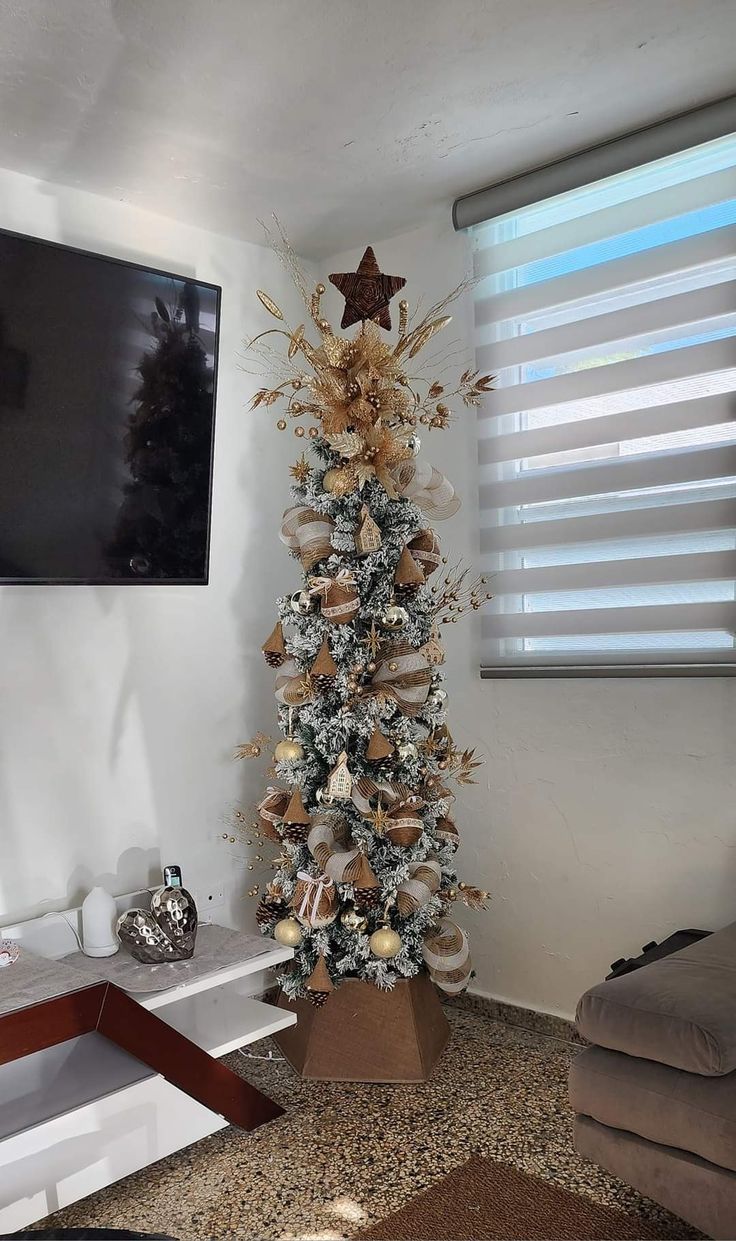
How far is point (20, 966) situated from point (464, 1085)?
3.93 ft

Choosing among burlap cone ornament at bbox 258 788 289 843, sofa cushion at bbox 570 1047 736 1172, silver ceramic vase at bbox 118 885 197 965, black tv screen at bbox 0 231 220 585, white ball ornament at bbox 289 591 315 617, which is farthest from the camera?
burlap cone ornament at bbox 258 788 289 843

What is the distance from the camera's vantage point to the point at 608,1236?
192 centimetres

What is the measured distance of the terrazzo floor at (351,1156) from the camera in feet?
6.64

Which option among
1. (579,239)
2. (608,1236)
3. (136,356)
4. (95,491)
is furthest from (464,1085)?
(579,239)

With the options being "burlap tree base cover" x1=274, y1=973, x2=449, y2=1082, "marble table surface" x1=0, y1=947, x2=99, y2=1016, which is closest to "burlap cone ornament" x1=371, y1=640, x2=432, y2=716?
"burlap tree base cover" x1=274, y1=973, x2=449, y2=1082

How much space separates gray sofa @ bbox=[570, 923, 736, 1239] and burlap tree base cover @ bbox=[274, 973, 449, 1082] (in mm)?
721

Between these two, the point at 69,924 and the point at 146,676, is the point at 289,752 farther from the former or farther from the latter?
the point at 69,924

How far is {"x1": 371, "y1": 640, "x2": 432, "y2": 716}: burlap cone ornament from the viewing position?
252cm

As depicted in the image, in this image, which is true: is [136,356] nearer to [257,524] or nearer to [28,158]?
[28,158]

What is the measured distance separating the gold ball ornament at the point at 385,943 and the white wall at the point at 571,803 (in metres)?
0.61

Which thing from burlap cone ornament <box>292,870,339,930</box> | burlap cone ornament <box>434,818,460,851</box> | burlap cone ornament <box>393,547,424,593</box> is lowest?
burlap cone ornament <box>292,870,339,930</box>

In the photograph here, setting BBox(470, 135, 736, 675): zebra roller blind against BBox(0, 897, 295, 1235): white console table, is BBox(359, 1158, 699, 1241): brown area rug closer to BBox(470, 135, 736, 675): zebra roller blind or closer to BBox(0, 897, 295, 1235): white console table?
BBox(0, 897, 295, 1235): white console table

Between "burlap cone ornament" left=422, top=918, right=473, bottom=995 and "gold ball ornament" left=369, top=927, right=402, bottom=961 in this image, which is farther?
"burlap cone ornament" left=422, top=918, right=473, bottom=995

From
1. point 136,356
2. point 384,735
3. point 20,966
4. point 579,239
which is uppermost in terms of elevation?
point 579,239
